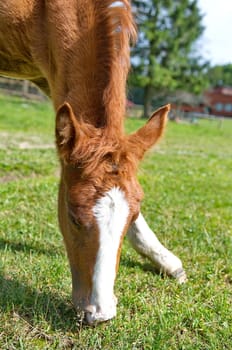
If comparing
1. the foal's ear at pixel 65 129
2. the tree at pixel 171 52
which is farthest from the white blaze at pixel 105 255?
the tree at pixel 171 52

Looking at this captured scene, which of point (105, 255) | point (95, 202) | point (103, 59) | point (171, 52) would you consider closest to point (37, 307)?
point (105, 255)

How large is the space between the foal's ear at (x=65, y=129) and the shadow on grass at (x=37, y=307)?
922mm

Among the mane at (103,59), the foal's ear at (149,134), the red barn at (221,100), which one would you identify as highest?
the mane at (103,59)

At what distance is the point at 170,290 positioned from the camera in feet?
10.8

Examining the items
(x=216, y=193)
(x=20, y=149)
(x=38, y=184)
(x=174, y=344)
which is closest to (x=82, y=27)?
(x=174, y=344)

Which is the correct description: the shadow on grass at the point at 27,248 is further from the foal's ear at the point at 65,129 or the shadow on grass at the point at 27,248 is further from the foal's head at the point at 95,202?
the foal's ear at the point at 65,129

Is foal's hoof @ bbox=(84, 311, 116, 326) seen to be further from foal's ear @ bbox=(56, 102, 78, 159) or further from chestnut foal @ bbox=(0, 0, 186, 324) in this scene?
foal's ear @ bbox=(56, 102, 78, 159)

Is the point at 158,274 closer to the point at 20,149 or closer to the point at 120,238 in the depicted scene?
the point at 120,238

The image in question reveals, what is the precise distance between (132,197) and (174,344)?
33.5 inches

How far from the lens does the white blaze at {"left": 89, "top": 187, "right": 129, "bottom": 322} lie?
242cm

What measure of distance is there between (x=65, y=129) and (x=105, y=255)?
71 cm

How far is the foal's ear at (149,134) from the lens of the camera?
279 centimetres

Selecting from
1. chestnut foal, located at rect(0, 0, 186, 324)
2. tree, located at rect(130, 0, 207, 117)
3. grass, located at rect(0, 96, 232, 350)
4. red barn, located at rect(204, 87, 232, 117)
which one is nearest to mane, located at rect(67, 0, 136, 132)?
chestnut foal, located at rect(0, 0, 186, 324)

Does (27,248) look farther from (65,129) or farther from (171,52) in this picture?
(171,52)
